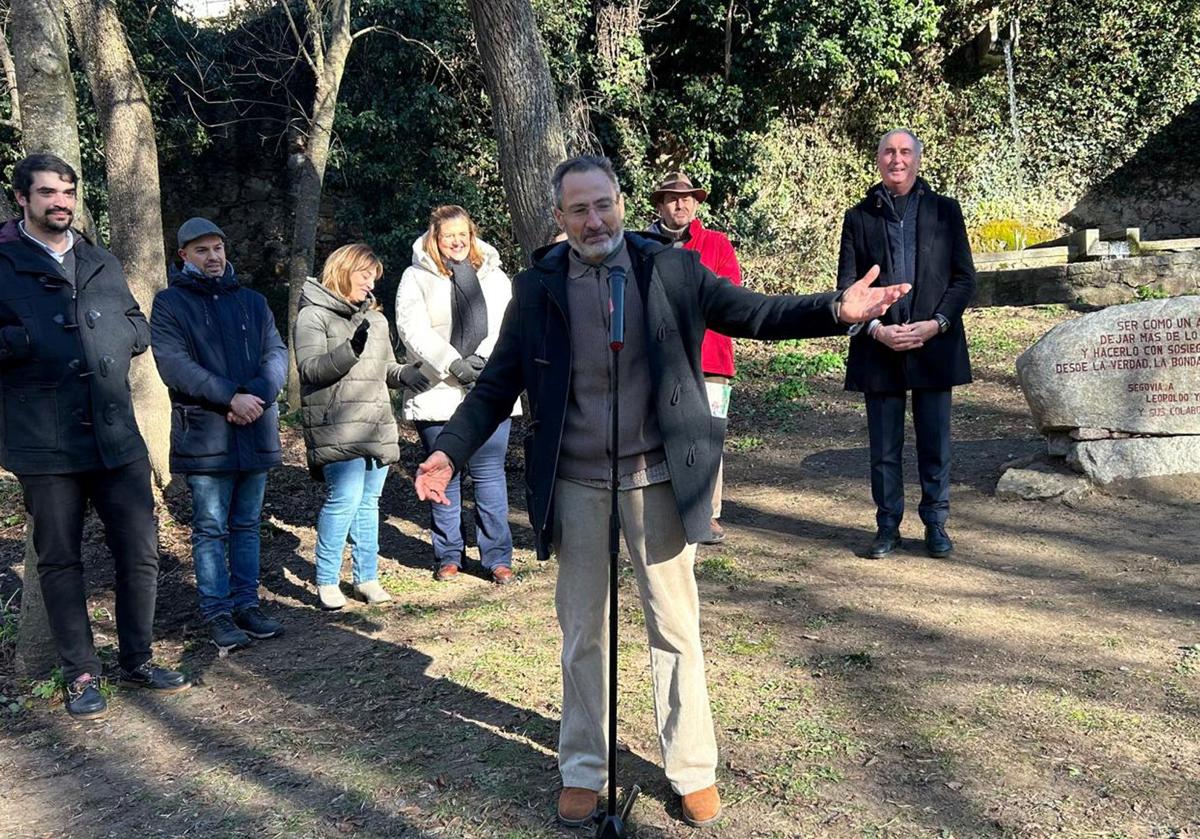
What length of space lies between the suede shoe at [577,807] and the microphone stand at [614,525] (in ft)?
0.37

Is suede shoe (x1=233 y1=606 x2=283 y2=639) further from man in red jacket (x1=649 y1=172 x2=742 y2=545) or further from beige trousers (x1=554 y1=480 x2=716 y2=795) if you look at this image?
beige trousers (x1=554 y1=480 x2=716 y2=795)

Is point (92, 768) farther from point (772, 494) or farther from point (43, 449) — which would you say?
point (772, 494)

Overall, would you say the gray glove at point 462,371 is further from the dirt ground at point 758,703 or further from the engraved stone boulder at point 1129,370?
the engraved stone boulder at point 1129,370

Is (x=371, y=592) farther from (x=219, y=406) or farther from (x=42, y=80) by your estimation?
(x=42, y=80)

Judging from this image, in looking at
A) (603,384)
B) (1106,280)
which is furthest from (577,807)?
(1106,280)

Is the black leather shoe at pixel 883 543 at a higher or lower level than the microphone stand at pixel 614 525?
lower

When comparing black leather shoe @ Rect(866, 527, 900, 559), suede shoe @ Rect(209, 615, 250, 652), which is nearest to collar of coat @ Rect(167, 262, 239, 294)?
suede shoe @ Rect(209, 615, 250, 652)

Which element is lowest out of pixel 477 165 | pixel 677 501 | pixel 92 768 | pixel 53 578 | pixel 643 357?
pixel 92 768

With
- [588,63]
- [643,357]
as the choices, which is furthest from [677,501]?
[588,63]

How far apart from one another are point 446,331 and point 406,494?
9.22ft

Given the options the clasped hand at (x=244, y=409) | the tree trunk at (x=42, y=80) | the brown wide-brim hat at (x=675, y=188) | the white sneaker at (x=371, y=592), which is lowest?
the white sneaker at (x=371, y=592)

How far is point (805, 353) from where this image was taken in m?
11.1

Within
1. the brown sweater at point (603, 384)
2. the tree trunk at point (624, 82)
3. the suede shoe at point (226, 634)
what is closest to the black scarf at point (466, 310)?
the suede shoe at point (226, 634)

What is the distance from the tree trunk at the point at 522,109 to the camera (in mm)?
7203
